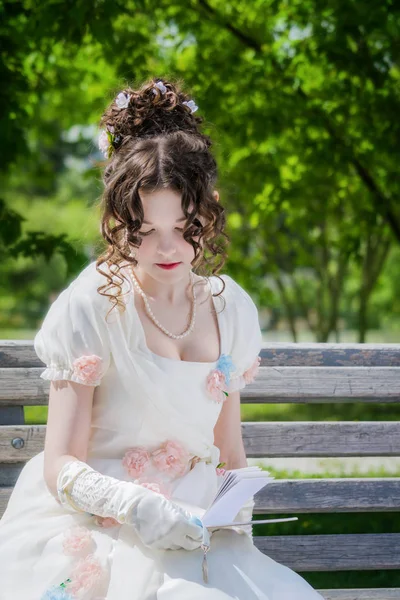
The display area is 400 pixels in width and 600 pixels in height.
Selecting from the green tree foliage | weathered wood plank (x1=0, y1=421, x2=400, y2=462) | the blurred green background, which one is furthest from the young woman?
the green tree foliage

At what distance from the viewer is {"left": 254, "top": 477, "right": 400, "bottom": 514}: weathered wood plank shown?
2711 mm

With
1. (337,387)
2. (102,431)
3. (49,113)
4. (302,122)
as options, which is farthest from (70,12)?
(49,113)

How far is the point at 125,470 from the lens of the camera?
6.84 ft

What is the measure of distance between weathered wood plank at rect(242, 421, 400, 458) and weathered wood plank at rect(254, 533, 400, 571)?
273 millimetres

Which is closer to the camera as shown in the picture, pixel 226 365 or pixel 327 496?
pixel 226 365

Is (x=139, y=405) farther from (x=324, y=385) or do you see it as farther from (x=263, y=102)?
(x=263, y=102)

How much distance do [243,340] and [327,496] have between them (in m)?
0.74

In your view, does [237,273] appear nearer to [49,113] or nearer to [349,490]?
[49,113]

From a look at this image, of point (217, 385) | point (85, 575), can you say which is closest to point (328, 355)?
point (217, 385)

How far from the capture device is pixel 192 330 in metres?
2.24

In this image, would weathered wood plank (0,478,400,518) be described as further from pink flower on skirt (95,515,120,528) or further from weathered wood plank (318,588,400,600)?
pink flower on skirt (95,515,120,528)

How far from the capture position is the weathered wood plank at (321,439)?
2709 mm

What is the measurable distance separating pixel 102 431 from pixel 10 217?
309cm

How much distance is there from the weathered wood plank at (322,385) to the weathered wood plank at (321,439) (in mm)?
84
